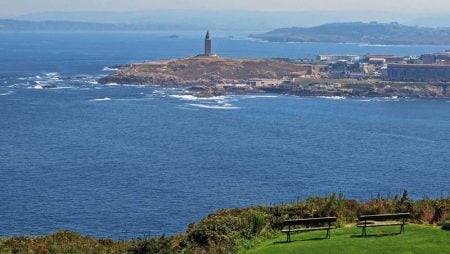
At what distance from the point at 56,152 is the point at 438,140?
1001 inches

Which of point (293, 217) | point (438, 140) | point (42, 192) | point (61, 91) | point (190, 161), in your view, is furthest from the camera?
point (61, 91)

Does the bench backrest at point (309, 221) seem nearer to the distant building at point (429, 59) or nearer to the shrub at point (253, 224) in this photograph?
the shrub at point (253, 224)

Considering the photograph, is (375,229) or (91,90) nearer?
(375,229)

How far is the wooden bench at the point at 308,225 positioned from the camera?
12.8 meters

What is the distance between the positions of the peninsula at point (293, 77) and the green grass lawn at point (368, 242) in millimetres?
68222

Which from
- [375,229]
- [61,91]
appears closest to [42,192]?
[375,229]

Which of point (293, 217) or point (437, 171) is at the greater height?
point (293, 217)

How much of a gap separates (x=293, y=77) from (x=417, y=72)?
15594 mm

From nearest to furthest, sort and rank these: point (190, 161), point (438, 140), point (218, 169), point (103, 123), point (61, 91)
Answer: point (218, 169) < point (190, 161) < point (438, 140) < point (103, 123) < point (61, 91)

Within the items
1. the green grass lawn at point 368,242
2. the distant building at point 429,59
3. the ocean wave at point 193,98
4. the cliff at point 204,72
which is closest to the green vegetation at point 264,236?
the green grass lawn at point 368,242

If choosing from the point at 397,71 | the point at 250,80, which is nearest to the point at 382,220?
the point at 250,80

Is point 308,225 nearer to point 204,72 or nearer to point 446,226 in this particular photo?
point 446,226

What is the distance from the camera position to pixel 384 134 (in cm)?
5538

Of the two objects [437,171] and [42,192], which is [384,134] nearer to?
[437,171]
